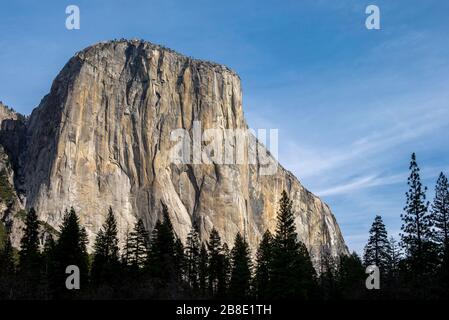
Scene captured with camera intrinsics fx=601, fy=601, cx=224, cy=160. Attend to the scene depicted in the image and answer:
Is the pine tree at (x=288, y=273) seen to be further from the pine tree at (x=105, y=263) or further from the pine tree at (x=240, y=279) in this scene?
the pine tree at (x=105, y=263)

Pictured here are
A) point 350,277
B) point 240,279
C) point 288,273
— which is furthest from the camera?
point 350,277

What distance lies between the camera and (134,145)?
172125 mm

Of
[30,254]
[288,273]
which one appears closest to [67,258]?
[30,254]

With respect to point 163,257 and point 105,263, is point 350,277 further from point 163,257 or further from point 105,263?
point 105,263

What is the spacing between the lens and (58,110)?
6850 inches

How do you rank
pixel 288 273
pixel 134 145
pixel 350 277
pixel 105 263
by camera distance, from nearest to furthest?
pixel 288 273, pixel 105 263, pixel 350 277, pixel 134 145

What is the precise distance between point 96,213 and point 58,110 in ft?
119

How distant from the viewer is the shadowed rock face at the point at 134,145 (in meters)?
160

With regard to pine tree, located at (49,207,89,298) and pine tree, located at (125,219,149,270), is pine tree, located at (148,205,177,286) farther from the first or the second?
pine tree, located at (49,207,89,298)

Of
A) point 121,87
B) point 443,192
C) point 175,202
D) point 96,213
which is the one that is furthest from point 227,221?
point 443,192

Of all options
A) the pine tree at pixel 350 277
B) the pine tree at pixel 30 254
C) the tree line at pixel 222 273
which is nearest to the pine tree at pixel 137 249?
the tree line at pixel 222 273

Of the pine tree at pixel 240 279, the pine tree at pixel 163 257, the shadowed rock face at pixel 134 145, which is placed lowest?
the pine tree at pixel 240 279
